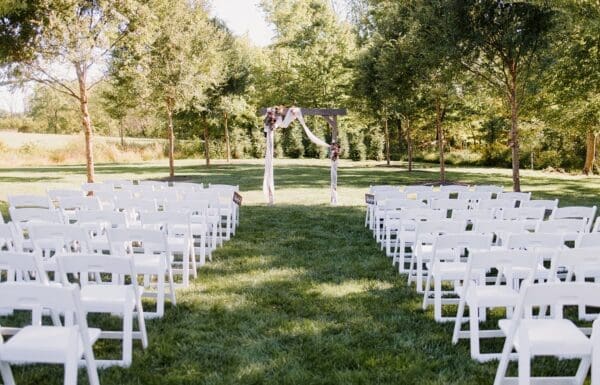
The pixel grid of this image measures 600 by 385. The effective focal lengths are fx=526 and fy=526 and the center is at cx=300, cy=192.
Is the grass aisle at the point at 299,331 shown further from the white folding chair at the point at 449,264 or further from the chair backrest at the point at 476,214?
the chair backrest at the point at 476,214

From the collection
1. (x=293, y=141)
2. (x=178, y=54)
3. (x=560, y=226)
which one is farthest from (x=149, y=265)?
(x=293, y=141)

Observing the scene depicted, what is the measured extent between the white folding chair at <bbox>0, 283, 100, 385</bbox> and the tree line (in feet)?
38.7

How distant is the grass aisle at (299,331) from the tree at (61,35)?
27.1ft

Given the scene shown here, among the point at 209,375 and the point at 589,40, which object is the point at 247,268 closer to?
the point at 209,375

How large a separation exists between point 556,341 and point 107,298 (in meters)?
3.37

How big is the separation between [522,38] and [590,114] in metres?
9.44

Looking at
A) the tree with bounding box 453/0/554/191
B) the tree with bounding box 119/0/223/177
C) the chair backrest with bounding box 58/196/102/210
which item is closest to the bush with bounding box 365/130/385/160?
the tree with bounding box 119/0/223/177

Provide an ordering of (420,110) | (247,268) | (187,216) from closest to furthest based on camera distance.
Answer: (187,216)
(247,268)
(420,110)

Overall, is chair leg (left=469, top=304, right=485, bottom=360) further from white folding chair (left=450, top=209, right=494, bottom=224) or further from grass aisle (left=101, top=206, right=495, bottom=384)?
white folding chair (left=450, top=209, right=494, bottom=224)

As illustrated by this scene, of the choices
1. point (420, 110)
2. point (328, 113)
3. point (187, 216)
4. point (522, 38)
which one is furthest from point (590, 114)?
point (187, 216)

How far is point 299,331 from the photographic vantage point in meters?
5.27

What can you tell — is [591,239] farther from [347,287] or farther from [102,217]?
[102,217]

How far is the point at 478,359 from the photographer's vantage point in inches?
177

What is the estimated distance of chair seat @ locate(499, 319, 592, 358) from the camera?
326 cm
